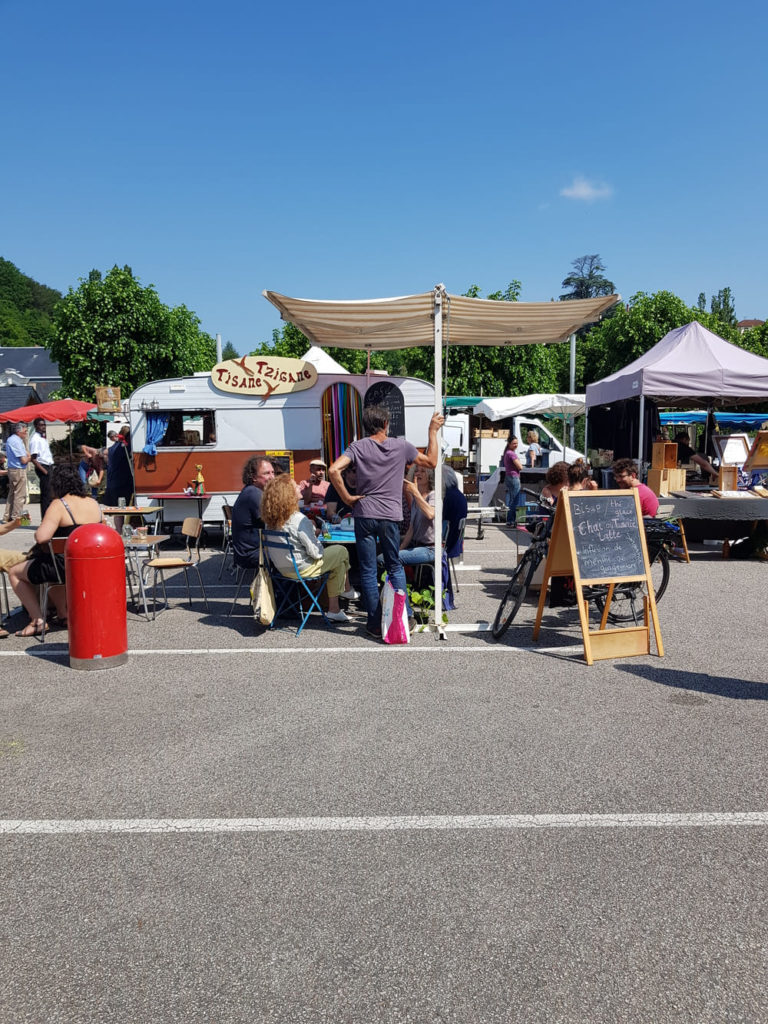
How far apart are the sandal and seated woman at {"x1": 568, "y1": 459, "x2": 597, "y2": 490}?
509 cm

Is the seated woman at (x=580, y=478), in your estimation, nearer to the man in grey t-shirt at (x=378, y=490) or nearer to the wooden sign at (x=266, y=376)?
the man in grey t-shirt at (x=378, y=490)

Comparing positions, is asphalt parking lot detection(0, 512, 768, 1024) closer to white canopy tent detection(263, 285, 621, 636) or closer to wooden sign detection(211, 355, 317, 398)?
white canopy tent detection(263, 285, 621, 636)

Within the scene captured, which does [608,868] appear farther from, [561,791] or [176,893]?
[176,893]

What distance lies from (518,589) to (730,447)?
8.58 m

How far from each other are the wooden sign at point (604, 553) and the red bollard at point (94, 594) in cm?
331

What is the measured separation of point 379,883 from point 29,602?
16.6ft

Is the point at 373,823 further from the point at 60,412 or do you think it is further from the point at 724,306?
the point at 724,306

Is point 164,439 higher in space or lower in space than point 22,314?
lower

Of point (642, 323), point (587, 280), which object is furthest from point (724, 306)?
point (642, 323)

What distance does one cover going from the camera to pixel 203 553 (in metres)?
11.8

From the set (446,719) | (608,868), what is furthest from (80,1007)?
(446,719)

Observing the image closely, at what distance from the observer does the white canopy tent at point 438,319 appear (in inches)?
276

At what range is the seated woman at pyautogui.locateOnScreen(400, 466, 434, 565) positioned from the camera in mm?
7059

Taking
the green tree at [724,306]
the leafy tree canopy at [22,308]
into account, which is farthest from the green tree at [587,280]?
the leafy tree canopy at [22,308]
